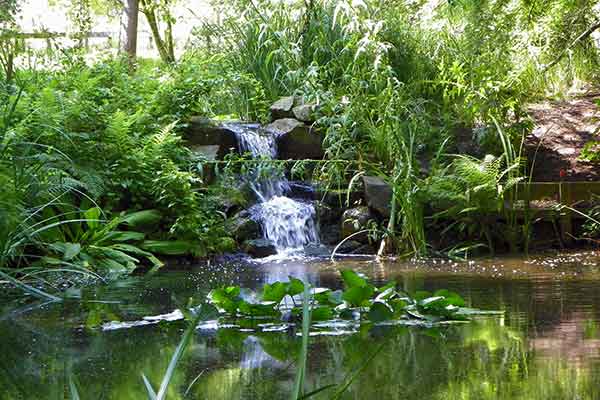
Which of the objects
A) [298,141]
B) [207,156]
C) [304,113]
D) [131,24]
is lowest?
[207,156]

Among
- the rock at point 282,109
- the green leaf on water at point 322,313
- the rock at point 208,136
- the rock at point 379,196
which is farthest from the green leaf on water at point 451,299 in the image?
the rock at point 282,109

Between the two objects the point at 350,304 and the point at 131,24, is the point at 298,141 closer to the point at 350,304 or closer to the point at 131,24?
the point at 131,24

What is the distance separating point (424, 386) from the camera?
231 cm

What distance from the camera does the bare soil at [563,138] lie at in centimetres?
979

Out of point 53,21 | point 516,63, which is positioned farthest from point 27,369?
point 53,21

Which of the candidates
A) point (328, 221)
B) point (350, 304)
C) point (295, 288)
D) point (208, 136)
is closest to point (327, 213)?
point (328, 221)

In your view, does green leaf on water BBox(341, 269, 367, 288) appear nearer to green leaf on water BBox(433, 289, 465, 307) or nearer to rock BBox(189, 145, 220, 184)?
green leaf on water BBox(433, 289, 465, 307)

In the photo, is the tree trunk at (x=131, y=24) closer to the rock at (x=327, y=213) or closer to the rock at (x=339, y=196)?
the rock at (x=339, y=196)

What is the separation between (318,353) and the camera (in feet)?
9.43

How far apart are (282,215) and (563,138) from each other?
4.03 metres

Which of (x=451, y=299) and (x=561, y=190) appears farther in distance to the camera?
(x=561, y=190)

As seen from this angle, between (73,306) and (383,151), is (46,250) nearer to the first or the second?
(73,306)

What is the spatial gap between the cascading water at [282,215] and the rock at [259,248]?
0.61 ft

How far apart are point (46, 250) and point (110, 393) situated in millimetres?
4157
